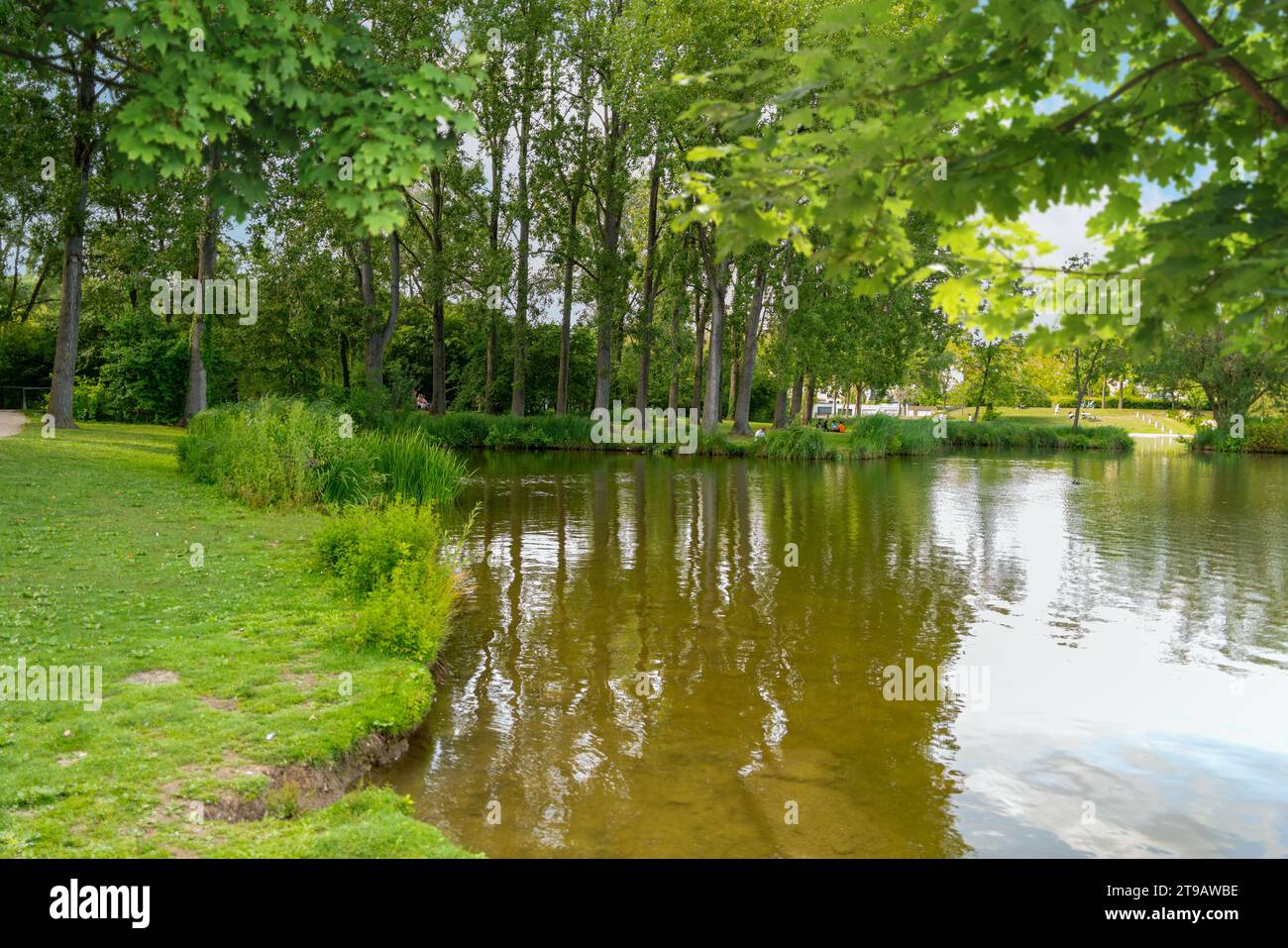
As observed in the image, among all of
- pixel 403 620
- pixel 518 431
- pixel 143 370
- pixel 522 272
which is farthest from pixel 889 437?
pixel 403 620

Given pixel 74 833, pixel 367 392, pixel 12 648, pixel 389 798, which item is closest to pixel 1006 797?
pixel 389 798

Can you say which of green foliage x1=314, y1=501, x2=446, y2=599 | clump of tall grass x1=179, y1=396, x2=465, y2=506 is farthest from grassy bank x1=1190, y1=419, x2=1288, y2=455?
green foliage x1=314, y1=501, x2=446, y2=599

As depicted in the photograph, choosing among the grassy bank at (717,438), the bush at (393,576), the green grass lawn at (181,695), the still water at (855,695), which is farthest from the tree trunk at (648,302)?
the bush at (393,576)

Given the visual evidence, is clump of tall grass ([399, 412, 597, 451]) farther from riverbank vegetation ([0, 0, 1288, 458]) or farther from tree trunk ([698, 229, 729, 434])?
tree trunk ([698, 229, 729, 434])

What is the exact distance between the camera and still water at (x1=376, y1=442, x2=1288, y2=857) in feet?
19.3

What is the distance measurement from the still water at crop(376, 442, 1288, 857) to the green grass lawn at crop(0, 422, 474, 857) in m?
0.73

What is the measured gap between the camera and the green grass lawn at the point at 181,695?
185 inches

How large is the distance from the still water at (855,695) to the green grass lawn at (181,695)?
0.73 meters

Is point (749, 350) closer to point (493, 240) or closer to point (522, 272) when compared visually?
point (522, 272)

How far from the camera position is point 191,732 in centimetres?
584

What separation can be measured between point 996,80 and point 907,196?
1.94ft

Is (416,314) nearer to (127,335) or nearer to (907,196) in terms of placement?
(127,335)

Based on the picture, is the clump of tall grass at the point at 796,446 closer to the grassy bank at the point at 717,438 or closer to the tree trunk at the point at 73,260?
the grassy bank at the point at 717,438

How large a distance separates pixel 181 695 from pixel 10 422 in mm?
26419
